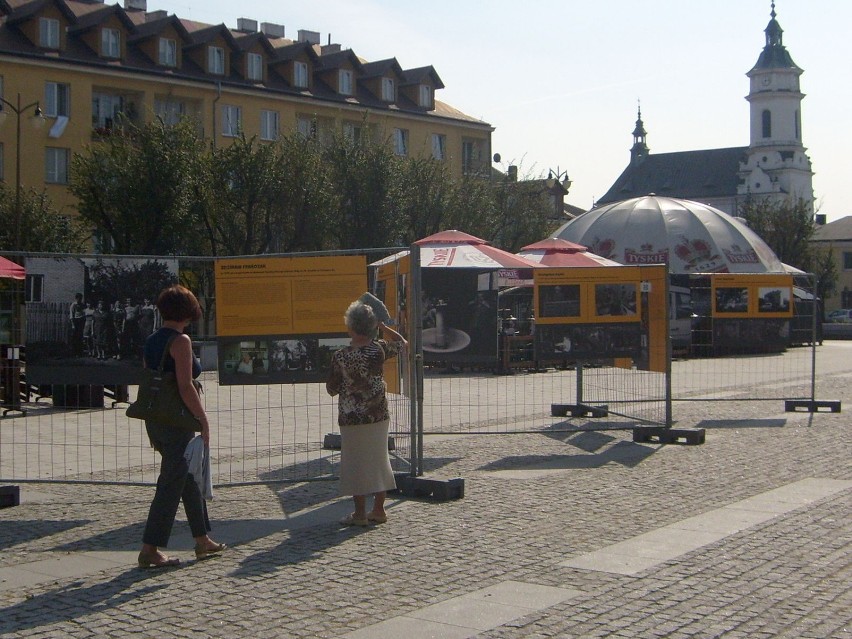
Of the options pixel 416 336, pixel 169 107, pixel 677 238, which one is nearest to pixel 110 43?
pixel 169 107

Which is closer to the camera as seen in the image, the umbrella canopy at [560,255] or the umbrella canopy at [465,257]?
the umbrella canopy at [465,257]

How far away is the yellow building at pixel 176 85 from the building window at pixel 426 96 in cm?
7

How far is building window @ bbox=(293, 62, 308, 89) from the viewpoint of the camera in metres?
58.3

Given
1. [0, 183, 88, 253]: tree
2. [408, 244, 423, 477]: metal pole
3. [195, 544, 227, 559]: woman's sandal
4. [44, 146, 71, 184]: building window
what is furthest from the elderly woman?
[44, 146, 71, 184]: building window

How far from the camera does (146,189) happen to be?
34.8m

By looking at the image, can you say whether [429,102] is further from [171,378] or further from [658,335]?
[171,378]

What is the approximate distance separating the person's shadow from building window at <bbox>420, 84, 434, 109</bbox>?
58.8 meters

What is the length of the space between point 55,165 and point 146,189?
17118 mm

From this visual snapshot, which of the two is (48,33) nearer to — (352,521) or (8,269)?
(8,269)

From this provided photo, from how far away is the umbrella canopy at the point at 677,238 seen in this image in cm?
4650

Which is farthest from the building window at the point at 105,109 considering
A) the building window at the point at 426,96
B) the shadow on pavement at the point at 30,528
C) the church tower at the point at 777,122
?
the church tower at the point at 777,122

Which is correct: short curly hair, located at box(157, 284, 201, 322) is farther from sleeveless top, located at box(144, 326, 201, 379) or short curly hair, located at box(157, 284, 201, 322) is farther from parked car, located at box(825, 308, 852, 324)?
parked car, located at box(825, 308, 852, 324)

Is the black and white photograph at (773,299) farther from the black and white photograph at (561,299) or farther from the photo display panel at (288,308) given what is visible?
the photo display panel at (288,308)

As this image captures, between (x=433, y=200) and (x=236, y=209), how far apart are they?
9.31 metres
